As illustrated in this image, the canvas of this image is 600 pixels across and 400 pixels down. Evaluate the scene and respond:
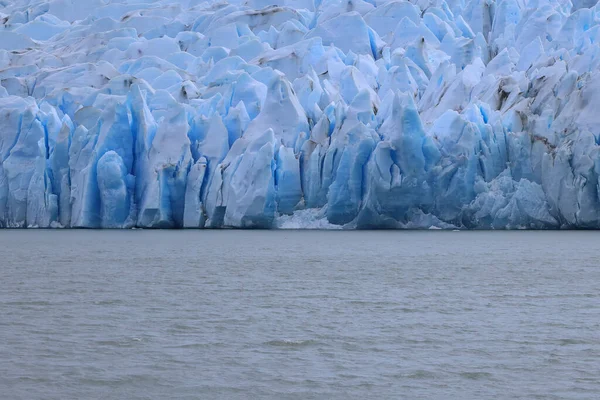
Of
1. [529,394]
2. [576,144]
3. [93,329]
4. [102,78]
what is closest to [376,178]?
[576,144]

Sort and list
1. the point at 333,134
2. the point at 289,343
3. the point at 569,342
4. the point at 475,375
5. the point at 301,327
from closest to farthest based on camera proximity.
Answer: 1. the point at 475,375
2. the point at 289,343
3. the point at 569,342
4. the point at 301,327
5. the point at 333,134

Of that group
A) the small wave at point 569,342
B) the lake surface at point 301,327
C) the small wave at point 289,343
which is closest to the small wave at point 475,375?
the lake surface at point 301,327

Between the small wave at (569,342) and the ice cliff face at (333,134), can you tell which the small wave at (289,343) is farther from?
the ice cliff face at (333,134)

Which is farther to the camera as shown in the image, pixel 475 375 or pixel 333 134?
pixel 333 134

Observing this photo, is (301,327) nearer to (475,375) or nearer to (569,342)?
(569,342)

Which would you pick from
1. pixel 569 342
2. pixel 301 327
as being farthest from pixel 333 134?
pixel 569 342

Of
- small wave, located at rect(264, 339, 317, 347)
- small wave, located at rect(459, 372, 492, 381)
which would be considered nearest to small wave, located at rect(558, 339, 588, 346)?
small wave, located at rect(459, 372, 492, 381)
